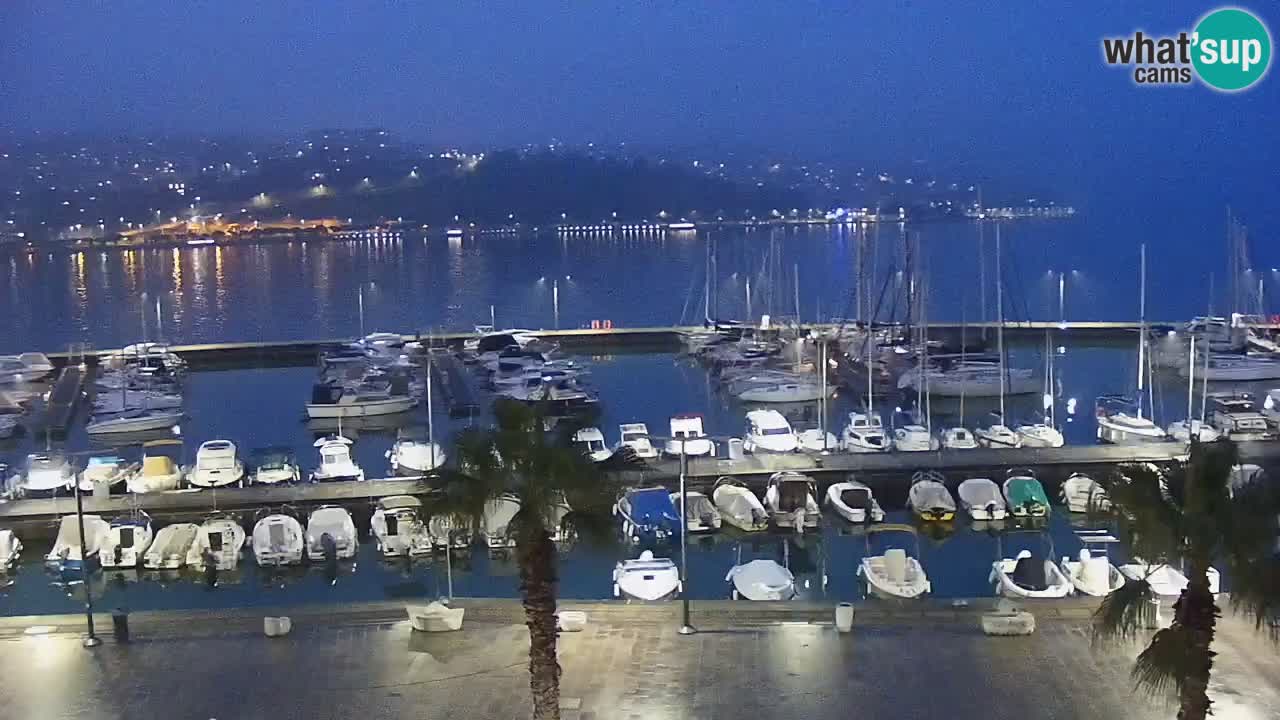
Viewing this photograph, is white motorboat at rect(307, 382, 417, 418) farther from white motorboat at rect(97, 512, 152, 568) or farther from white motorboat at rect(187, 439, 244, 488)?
white motorboat at rect(97, 512, 152, 568)

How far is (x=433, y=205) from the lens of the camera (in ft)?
575

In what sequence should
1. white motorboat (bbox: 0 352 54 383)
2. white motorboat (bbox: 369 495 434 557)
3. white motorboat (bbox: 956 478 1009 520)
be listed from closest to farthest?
A: white motorboat (bbox: 369 495 434 557)
white motorboat (bbox: 956 478 1009 520)
white motorboat (bbox: 0 352 54 383)

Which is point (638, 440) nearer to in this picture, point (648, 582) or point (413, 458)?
point (413, 458)

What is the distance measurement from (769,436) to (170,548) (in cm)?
1349

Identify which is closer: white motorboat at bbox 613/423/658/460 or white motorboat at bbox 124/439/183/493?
white motorboat at bbox 124/439/183/493

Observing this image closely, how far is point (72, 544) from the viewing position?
22062 mm

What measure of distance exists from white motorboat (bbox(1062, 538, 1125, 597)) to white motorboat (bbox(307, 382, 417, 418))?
2369 cm

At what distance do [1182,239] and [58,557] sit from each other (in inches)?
5056

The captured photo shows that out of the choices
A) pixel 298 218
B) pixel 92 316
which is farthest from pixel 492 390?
pixel 298 218

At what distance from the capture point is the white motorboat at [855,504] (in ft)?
78.8

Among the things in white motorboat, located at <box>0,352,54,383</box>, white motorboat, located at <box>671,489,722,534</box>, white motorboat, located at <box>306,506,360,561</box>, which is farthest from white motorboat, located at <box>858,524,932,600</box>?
white motorboat, located at <box>0,352,54,383</box>

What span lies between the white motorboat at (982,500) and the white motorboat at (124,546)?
1504 centimetres

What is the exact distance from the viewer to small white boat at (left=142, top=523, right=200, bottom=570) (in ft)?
72.1

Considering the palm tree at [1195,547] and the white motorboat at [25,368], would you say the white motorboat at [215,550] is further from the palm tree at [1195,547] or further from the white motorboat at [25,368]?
the white motorboat at [25,368]
